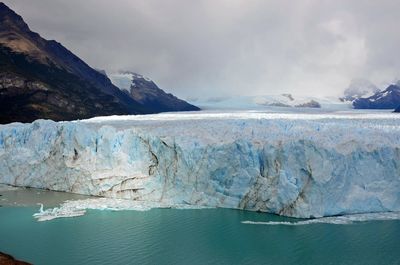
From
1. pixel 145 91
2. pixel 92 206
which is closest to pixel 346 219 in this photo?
pixel 92 206

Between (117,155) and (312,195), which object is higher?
(117,155)

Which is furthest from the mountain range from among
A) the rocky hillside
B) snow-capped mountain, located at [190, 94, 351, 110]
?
snow-capped mountain, located at [190, 94, 351, 110]

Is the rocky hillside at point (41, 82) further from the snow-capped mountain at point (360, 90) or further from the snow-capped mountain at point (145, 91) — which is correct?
the snow-capped mountain at point (360, 90)

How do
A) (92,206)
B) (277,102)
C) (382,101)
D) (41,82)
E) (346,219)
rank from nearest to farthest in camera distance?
(346,219) < (92,206) < (41,82) < (277,102) < (382,101)

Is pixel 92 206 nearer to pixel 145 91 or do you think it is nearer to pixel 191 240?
pixel 191 240

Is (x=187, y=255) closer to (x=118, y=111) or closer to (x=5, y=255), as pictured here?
(x=5, y=255)

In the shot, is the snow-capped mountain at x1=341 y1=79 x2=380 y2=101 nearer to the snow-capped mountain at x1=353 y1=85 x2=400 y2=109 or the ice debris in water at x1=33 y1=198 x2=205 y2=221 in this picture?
the snow-capped mountain at x1=353 y1=85 x2=400 y2=109

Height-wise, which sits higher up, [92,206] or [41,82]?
[41,82]

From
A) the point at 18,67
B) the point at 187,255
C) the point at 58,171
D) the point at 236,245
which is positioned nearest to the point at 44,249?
the point at 187,255
